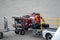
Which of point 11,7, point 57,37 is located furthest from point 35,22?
point 11,7

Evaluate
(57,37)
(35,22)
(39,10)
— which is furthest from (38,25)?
(39,10)

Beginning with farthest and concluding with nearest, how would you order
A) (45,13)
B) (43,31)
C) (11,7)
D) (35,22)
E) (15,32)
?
1. (11,7)
2. (45,13)
3. (15,32)
4. (35,22)
5. (43,31)

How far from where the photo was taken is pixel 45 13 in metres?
15.4

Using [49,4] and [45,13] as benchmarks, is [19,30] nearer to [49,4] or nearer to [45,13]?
[45,13]

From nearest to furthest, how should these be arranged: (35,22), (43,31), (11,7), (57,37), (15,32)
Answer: (57,37)
(43,31)
(35,22)
(15,32)
(11,7)

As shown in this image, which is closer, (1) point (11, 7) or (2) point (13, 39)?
(2) point (13, 39)

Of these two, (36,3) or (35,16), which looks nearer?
(35,16)

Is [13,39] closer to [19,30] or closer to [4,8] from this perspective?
[19,30]

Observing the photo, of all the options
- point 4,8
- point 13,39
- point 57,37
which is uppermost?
point 4,8

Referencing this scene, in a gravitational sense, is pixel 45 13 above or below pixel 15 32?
above

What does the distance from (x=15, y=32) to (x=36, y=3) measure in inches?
269

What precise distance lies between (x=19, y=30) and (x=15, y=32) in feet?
1.59

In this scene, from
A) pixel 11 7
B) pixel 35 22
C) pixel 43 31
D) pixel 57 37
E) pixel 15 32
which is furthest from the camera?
pixel 11 7

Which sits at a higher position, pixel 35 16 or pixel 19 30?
pixel 35 16
